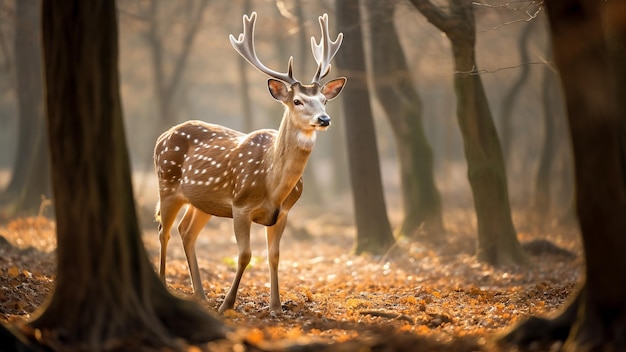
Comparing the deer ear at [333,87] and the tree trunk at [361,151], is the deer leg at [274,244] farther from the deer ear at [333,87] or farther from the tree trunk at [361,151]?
the tree trunk at [361,151]

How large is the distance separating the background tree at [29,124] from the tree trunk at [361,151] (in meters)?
6.07

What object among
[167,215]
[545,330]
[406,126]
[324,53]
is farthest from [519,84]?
[545,330]

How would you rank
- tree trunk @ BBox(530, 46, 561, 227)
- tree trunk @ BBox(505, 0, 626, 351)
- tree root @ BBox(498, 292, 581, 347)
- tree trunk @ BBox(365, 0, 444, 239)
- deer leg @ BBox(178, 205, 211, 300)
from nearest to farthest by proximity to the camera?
tree trunk @ BBox(505, 0, 626, 351) → tree root @ BBox(498, 292, 581, 347) → deer leg @ BBox(178, 205, 211, 300) → tree trunk @ BBox(365, 0, 444, 239) → tree trunk @ BBox(530, 46, 561, 227)

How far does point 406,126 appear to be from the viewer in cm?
1662

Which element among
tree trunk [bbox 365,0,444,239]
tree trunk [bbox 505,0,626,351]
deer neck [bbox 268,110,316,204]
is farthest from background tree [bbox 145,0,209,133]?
tree trunk [bbox 505,0,626,351]

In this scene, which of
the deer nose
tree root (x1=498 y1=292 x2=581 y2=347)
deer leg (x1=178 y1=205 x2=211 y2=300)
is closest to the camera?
tree root (x1=498 y1=292 x2=581 y2=347)

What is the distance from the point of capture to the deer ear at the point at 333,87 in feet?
30.9

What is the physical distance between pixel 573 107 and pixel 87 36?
10.7 feet

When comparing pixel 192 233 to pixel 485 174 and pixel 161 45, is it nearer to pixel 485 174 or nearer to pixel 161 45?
pixel 485 174

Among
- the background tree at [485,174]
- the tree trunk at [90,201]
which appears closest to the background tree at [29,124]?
the background tree at [485,174]

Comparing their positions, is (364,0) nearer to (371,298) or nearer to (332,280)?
(332,280)

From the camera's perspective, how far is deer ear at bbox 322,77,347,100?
941cm

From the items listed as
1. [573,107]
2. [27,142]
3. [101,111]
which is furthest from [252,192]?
[27,142]

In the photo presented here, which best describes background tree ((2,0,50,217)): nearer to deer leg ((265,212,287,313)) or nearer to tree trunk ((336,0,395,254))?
tree trunk ((336,0,395,254))
